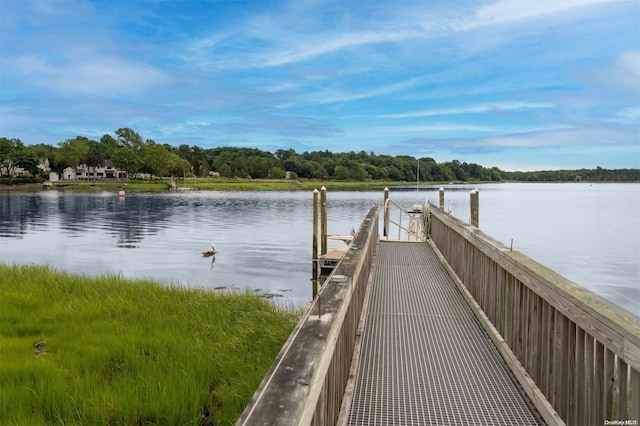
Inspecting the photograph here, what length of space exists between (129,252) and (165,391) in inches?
742

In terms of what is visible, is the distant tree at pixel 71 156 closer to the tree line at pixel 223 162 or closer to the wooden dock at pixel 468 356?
the tree line at pixel 223 162

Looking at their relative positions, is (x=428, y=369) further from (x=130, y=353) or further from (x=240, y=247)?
(x=240, y=247)

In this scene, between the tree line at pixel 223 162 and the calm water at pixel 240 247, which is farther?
the tree line at pixel 223 162

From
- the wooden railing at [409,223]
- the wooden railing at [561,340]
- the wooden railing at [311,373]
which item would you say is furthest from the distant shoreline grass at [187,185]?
the wooden railing at [311,373]

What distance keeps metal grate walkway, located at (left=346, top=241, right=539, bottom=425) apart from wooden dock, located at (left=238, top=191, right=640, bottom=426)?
13 mm

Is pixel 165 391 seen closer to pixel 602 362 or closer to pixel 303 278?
pixel 602 362

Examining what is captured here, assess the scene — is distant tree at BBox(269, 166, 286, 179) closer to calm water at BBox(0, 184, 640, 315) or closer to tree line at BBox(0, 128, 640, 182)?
tree line at BBox(0, 128, 640, 182)

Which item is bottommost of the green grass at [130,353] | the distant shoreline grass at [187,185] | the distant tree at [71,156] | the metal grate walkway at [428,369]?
the green grass at [130,353]

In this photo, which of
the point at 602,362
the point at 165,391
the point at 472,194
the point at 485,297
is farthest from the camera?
the point at 472,194

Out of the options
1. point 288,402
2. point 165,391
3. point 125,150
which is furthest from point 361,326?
point 125,150

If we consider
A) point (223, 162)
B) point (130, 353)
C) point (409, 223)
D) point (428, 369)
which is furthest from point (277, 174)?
point (428, 369)

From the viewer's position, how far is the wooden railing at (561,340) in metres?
2.32

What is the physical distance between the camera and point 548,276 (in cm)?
332

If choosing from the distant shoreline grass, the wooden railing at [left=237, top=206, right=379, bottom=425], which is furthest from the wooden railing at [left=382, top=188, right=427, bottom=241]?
the distant shoreline grass
